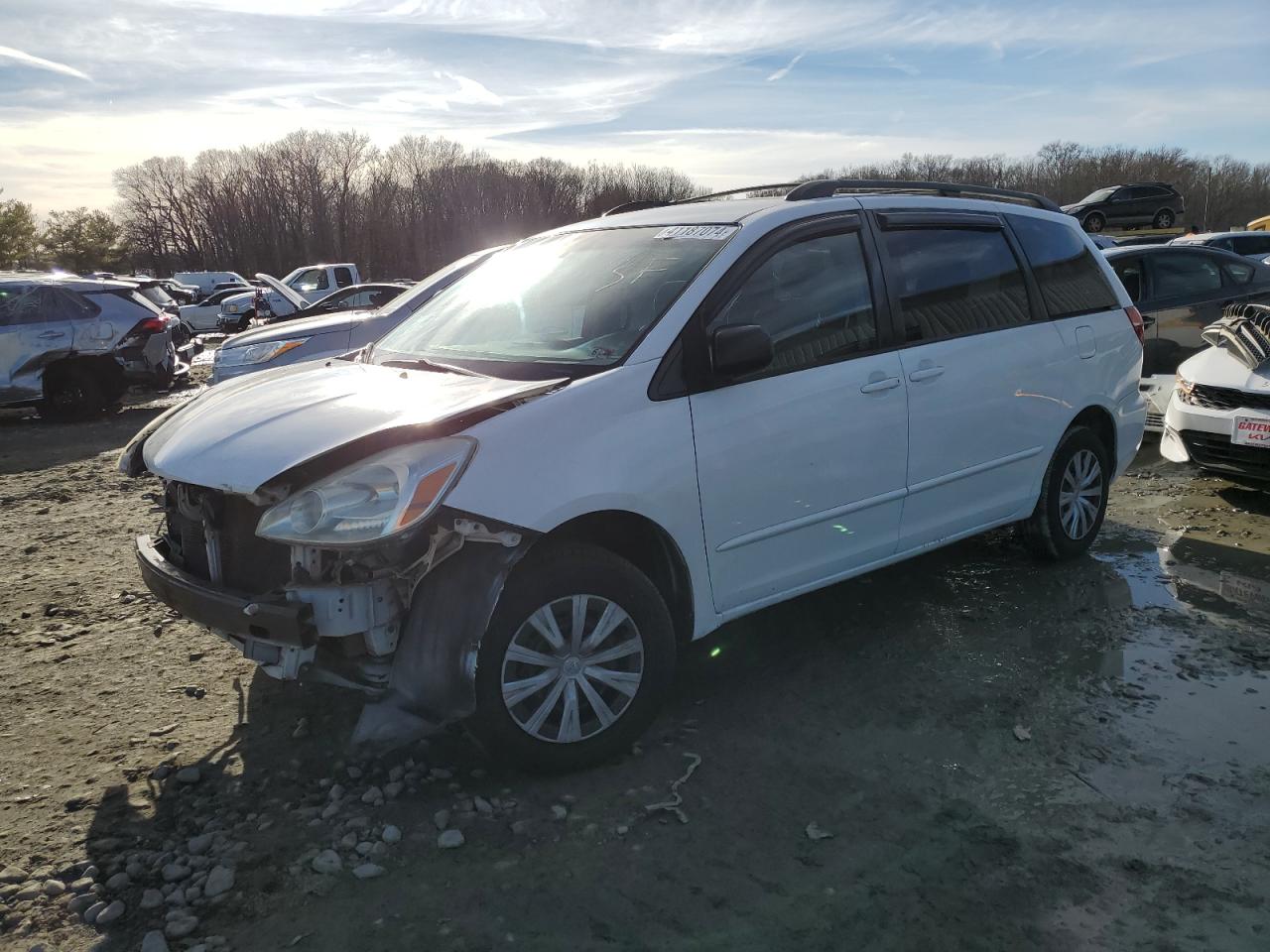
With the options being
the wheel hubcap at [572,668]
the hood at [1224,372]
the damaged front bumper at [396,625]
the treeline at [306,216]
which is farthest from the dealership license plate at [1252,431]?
the treeline at [306,216]

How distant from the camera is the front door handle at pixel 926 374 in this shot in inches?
161

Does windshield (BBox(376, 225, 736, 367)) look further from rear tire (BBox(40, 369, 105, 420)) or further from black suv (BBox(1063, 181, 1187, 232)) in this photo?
black suv (BBox(1063, 181, 1187, 232))

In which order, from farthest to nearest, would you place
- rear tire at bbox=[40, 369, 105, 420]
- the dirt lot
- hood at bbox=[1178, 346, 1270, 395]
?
1. rear tire at bbox=[40, 369, 105, 420]
2. hood at bbox=[1178, 346, 1270, 395]
3. the dirt lot

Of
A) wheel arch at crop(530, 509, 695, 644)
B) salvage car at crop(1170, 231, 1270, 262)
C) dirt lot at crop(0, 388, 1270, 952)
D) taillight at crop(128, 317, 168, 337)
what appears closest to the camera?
dirt lot at crop(0, 388, 1270, 952)

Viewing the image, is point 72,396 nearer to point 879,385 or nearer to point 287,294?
point 287,294

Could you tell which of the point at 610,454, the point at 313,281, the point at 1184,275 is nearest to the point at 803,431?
the point at 610,454

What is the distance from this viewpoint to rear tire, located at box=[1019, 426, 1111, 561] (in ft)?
16.6

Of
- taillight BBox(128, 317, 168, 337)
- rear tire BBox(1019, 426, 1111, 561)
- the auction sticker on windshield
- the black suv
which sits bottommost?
rear tire BBox(1019, 426, 1111, 561)

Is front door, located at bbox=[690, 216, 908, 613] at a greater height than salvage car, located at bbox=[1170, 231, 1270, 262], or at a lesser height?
lesser

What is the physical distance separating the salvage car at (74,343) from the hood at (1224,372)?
1172 cm

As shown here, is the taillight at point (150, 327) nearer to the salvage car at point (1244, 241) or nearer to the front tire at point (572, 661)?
the front tire at point (572, 661)

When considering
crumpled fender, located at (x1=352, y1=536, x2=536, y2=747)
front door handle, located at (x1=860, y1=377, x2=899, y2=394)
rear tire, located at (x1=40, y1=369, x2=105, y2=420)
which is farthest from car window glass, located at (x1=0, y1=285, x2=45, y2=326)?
front door handle, located at (x1=860, y1=377, x2=899, y2=394)

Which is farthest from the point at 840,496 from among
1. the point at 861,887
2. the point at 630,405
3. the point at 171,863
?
the point at 171,863

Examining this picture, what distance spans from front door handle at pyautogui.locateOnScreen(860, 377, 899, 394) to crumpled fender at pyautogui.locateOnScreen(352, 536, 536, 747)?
169cm
